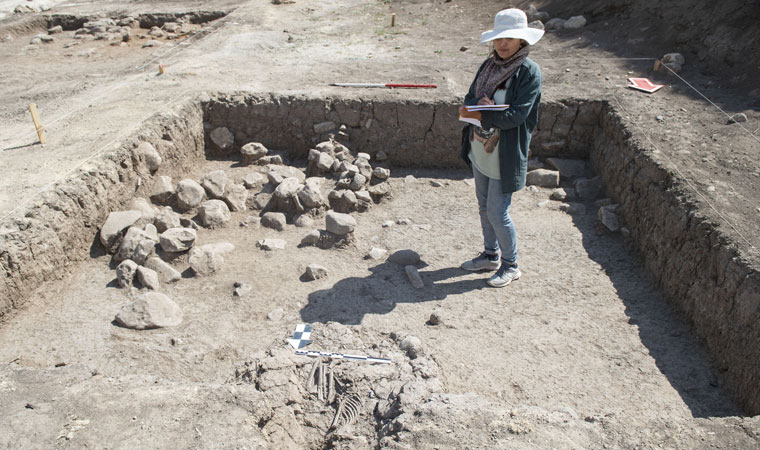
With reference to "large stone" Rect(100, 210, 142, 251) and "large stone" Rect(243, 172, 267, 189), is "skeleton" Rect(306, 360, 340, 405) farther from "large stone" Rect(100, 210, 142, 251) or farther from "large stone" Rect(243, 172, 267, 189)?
"large stone" Rect(243, 172, 267, 189)

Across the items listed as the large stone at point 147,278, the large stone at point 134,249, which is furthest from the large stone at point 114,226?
the large stone at point 147,278

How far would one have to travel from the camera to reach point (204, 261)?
394 centimetres

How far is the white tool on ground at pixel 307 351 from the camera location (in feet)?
9.93

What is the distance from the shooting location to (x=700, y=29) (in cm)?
674

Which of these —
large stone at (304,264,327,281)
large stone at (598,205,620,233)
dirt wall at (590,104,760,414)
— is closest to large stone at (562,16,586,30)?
dirt wall at (590,104,760,414)

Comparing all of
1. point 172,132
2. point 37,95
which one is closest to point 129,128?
point 172,132

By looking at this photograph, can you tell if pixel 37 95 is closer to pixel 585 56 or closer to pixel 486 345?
pixel 486 345

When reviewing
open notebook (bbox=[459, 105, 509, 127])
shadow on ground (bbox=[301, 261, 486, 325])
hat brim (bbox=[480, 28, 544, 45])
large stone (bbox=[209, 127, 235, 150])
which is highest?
hat brim (bbox=[480, 28, 544, 45])

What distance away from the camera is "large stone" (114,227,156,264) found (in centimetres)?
389

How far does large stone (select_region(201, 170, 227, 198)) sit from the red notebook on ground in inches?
175

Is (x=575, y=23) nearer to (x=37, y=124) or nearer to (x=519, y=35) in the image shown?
(x=519, y=35)

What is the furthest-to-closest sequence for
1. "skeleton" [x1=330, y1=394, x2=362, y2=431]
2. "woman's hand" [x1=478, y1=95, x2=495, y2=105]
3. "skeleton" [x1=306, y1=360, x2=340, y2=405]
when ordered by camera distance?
"woman's hand" [x1=478, y1=95, x2=495, y2=105]
"skeleton" [x1=306, y1=360, x2=340, y2=405]
"skeleton" [x1=330, y1=394, x2=362, y2=431]

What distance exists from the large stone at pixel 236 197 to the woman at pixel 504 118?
226 cm

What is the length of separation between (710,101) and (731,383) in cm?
348
